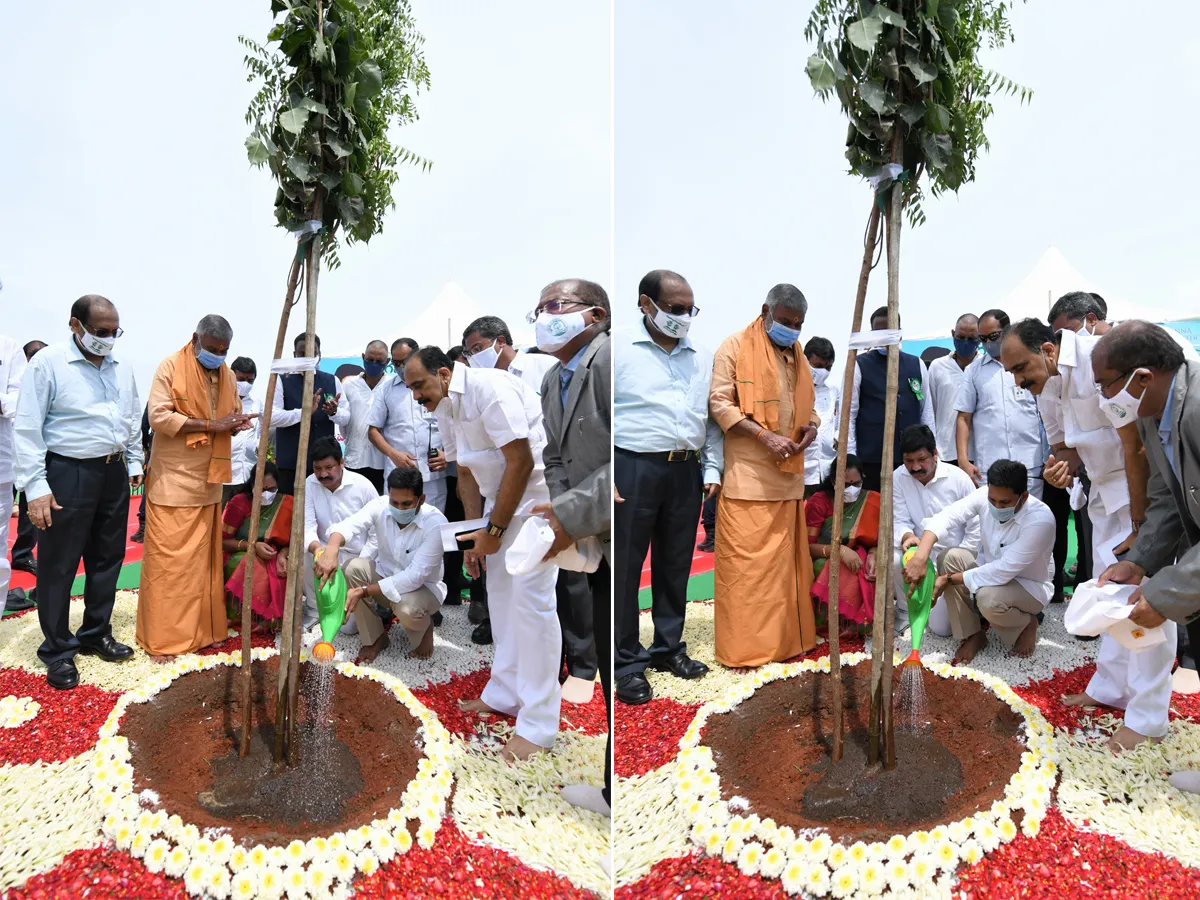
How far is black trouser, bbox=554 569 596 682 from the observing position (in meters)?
3.12

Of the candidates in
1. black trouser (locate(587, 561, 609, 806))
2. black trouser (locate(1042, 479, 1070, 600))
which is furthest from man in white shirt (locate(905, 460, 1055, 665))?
black trouser (locate(587, 561, 609, 806))

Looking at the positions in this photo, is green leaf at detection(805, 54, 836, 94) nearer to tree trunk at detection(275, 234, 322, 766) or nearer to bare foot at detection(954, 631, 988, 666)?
tree trunk at detection(275, 234, 322, 766)

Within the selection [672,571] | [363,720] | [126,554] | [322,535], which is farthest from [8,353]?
[672,571]

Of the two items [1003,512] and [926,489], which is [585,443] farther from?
[1003,512]

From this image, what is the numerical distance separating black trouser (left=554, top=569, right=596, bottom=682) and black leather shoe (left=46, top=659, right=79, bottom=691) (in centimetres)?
198

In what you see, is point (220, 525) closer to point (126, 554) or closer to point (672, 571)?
point (126, 554)

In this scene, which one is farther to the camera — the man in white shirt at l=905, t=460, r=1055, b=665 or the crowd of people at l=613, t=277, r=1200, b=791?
the man in white shirt at l=905, t=460, r=1055, b=665

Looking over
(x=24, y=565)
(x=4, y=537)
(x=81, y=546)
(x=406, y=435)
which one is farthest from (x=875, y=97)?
(x=24, y=565)

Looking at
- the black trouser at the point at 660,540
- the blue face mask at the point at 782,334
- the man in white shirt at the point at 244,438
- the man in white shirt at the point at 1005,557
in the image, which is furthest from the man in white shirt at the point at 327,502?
the man in white shirt at the point at 1005,557

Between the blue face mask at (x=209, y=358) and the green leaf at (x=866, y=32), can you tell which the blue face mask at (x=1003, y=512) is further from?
the blue face mask at (x=209, y=358)

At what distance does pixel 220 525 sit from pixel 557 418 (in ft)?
4.33

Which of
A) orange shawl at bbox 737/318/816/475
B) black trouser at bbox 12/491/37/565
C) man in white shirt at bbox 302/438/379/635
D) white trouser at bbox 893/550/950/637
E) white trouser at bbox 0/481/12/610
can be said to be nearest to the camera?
orange shawl at bbox 737/318/816/475

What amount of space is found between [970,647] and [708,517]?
1452 millimetres

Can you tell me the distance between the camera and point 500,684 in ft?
10.3
